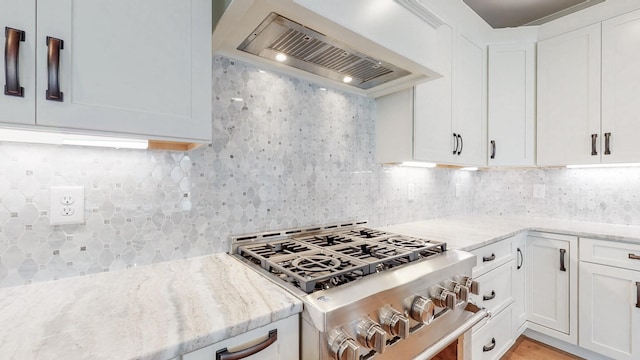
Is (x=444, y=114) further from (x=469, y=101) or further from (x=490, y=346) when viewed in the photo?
(x=490, y=346)

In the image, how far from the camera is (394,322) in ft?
2.79

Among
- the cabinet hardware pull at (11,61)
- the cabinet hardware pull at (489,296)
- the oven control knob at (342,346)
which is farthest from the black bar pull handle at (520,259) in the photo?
the cabinet hardware pull at (11,61)

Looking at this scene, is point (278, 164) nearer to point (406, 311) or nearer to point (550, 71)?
point (406, 311)

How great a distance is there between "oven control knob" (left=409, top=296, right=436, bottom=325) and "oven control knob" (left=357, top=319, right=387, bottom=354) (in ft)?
0.71

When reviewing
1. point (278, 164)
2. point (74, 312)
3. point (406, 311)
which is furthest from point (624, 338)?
point (74, 312)

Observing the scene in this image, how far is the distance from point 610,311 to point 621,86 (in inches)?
58.9

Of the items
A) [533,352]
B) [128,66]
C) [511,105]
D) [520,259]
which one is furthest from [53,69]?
[533,352]

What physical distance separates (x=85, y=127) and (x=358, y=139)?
1359 millimetres

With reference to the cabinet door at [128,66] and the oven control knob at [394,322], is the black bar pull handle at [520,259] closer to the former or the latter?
the oven control knob at [394,322]

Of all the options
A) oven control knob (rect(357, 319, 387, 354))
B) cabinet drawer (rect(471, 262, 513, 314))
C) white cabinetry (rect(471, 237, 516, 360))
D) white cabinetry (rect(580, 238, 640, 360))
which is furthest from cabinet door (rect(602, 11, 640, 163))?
oven control knob (rect(357, 319, 387, 354))

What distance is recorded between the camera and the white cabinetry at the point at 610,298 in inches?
67.5

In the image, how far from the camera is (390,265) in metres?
1.08

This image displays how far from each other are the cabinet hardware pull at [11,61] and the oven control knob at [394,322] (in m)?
1.09

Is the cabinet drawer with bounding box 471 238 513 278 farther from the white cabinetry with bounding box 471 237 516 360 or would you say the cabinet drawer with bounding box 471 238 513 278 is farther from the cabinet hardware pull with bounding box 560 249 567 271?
the cabinet hardware pull with bounding box 560 249 567 271
